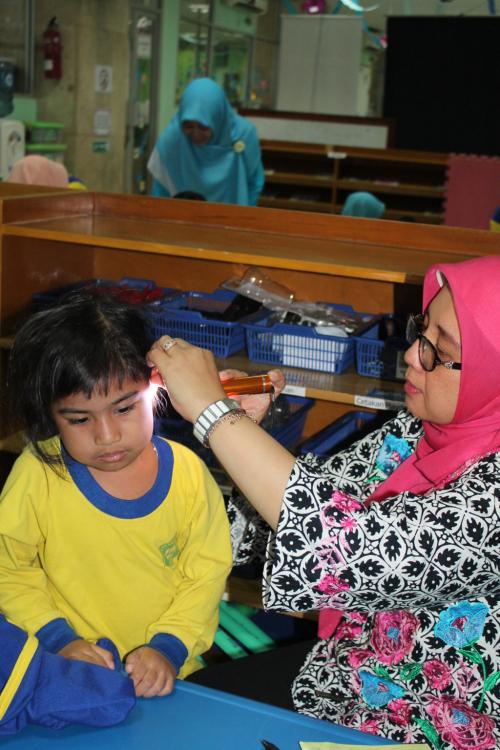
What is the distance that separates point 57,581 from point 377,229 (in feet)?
6.68

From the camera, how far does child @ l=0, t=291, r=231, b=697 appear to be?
5.46 feet

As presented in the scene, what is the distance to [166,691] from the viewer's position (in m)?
1.44

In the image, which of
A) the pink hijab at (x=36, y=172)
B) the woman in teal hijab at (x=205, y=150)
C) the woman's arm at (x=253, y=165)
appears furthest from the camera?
the woman's arm at (x=253, y=165)

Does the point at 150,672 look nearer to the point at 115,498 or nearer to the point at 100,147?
the point at 115,498

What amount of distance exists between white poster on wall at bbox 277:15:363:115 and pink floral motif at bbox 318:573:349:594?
9.58m

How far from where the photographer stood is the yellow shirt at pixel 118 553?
5.63 ft

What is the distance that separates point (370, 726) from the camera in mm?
1631

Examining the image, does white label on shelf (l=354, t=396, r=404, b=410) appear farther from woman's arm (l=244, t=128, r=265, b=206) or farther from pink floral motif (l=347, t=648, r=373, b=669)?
woman's arm (l=244, t=128, r=265, b=206)

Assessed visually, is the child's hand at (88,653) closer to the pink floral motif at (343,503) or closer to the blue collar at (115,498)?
the blue collar at (115,498)

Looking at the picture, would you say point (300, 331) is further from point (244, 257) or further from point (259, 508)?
point (259, 508)

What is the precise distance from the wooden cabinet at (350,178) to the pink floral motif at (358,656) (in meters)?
6.86

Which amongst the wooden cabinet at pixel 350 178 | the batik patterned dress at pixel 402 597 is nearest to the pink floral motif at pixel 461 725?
the batik patterned dress at pixel 402 597

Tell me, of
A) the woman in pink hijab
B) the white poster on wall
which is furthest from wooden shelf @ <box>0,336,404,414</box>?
the white poster on wall

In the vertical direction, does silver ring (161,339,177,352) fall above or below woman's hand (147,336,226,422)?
above
